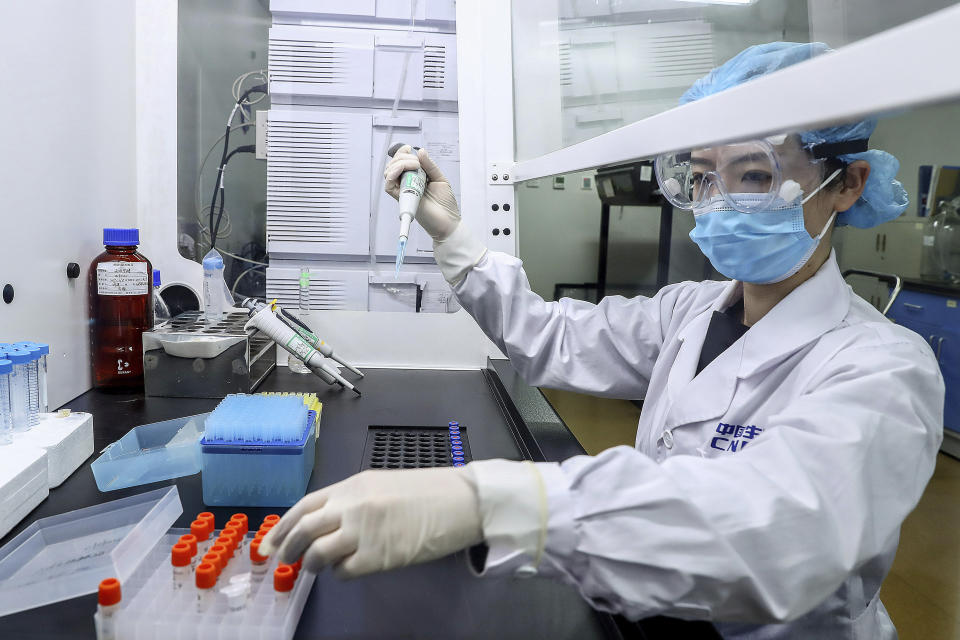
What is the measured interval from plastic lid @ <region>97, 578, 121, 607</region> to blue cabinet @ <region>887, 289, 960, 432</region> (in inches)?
157

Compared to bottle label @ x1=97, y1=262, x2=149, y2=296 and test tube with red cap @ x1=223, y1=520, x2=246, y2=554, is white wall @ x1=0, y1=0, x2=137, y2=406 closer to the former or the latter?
bottle label @ x1=97, y1=262, x2=149, y2=296

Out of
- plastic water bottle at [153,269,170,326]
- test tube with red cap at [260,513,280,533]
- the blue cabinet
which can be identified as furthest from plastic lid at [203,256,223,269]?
the blue cabinet

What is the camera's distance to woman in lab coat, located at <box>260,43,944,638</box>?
1.88 feet

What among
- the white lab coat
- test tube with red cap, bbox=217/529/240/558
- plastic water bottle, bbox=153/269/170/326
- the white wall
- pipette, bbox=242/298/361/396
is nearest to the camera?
the white lab coat

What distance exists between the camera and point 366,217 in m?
1.86

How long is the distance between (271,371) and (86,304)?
0.45 meters

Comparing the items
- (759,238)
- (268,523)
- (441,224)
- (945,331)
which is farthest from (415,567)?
(945,331)

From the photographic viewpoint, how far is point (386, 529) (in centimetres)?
60

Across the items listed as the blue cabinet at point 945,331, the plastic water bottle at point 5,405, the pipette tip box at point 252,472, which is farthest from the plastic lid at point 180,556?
the blue cabinet at point 945,331

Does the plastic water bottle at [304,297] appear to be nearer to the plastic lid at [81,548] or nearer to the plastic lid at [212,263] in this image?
the plastic lid at [212,263]

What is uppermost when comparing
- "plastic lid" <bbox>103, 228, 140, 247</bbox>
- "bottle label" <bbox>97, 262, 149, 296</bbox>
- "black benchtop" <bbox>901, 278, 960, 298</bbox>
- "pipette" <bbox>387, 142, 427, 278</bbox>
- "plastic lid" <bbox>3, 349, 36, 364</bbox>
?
"pipette" <bbox>387, 142, 427, 278</bbox>

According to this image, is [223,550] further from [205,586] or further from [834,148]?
[834,148]

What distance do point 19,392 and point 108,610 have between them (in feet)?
1.77

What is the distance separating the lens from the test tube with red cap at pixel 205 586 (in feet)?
2.01
